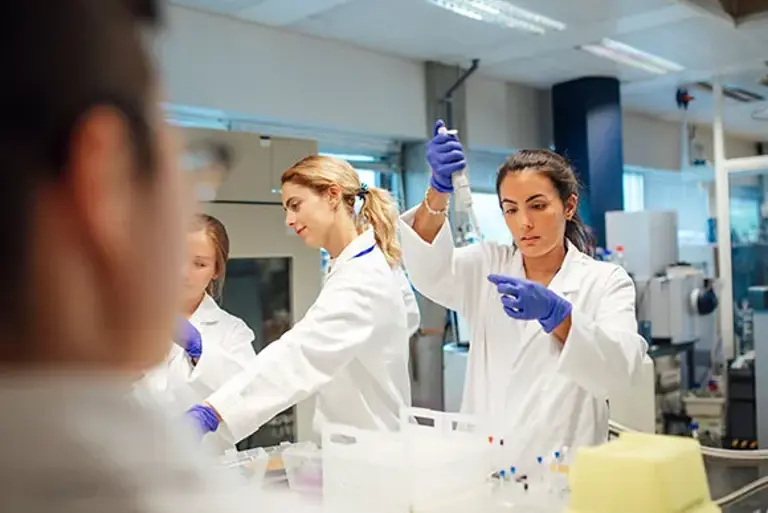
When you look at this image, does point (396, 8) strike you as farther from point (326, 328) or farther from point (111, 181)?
point (111, 181)

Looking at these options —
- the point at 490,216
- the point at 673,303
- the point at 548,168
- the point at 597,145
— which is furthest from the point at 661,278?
the point at 548,168

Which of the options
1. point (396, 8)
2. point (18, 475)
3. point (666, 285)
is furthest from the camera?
point (666, 285)

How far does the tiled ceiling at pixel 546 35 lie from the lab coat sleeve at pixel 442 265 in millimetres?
1878

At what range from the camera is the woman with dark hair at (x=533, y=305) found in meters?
1.44

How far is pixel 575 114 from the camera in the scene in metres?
4.98

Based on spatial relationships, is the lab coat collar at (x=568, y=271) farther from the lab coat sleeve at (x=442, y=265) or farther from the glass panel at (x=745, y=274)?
the glass panel at (x=745, y=274)

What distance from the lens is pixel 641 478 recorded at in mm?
1004

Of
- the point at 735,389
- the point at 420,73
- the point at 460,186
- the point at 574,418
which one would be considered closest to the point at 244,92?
the point at 420,73

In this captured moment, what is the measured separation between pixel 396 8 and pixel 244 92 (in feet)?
2.60

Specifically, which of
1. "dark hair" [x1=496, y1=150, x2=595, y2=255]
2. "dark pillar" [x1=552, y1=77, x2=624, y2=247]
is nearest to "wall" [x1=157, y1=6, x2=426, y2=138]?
"dark pillar" [x1=552, y1=77, x2=624, y2=247]

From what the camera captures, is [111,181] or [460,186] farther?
[460,186]

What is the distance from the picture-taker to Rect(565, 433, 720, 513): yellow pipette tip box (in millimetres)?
1004

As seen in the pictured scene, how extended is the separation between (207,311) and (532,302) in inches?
33.4

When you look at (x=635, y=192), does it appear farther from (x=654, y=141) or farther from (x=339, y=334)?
(x=339, y=334)
